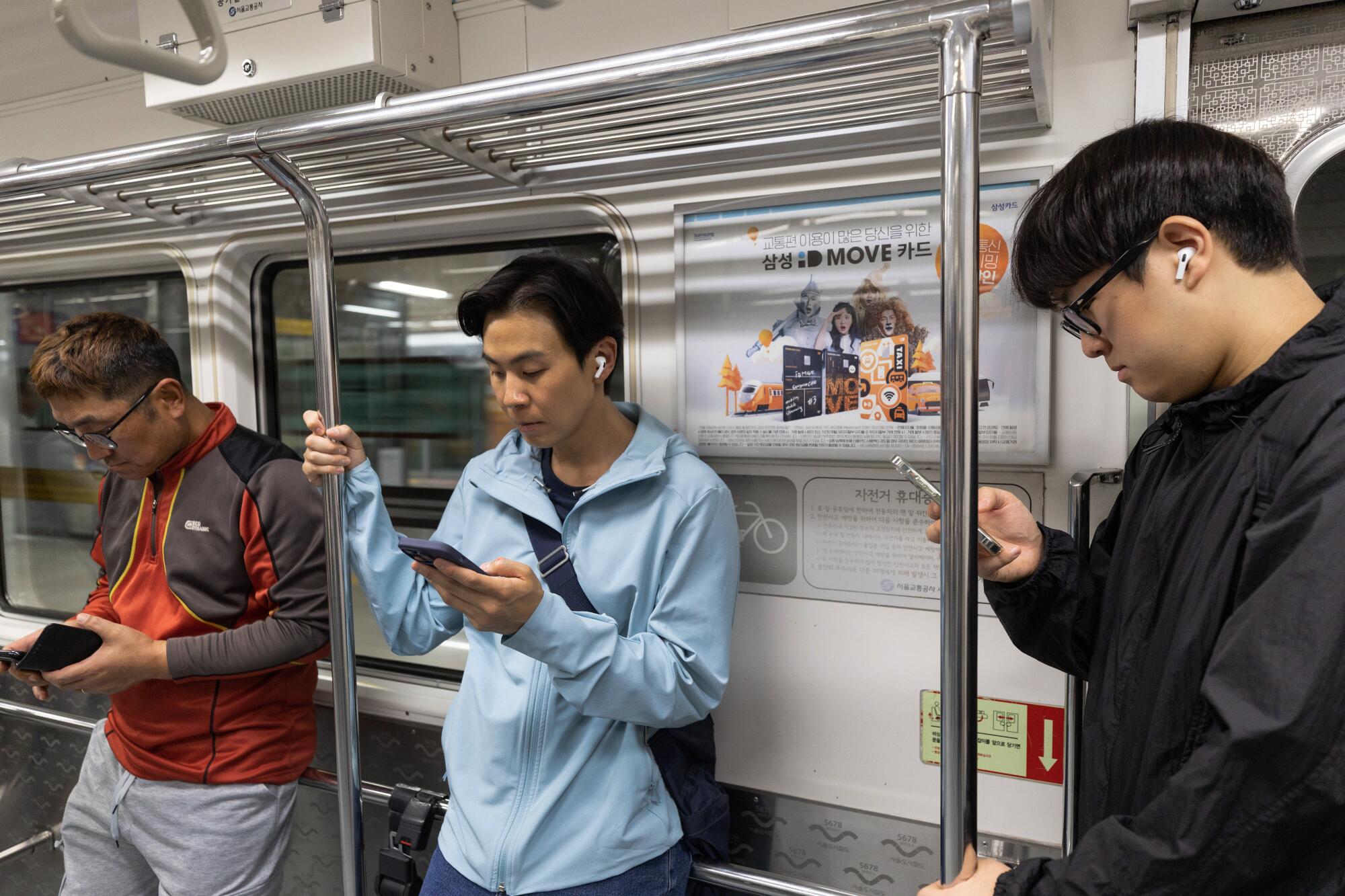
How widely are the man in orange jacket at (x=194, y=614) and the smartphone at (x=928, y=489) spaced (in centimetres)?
131

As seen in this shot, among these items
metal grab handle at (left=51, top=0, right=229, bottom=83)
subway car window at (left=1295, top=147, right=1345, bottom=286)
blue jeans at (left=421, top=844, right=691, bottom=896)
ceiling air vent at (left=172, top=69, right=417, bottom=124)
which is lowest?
blue jeans at (left=421, top=844, right=691, bottom=896)

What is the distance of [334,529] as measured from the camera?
162cm

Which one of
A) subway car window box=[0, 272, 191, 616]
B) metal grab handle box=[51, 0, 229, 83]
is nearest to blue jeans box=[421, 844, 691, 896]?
metal grab handle box=[51, 0, 229, 83]

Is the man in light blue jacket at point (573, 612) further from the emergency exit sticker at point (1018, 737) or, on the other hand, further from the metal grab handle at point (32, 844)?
the metal grab handle at point (32, 844)

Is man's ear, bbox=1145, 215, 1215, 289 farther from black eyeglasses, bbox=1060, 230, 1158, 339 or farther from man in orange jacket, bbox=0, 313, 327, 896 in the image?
man in orange jacket, bbox=0, 313, 327, 896

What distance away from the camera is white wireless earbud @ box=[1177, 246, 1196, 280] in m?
0.98

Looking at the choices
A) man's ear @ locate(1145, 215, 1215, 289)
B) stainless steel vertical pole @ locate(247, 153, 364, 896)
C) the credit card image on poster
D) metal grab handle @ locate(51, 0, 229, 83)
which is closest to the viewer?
man's ear @ locate(1145, 215, 1215, 289)

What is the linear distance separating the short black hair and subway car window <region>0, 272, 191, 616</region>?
3060mm

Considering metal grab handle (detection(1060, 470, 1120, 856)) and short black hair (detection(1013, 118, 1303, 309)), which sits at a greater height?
short black hair (detection(1013, 118, 1303, 309))

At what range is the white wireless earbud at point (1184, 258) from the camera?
0.98 m

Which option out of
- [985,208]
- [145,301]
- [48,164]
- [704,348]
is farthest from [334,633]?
[145,301]

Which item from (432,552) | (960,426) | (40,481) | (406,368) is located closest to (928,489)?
(960,426)

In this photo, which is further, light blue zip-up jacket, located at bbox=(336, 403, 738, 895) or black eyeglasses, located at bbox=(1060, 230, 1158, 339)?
light blue zip-up jacket, located at bbox=(336, 403, 738, 895)

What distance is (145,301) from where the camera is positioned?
2.83m
